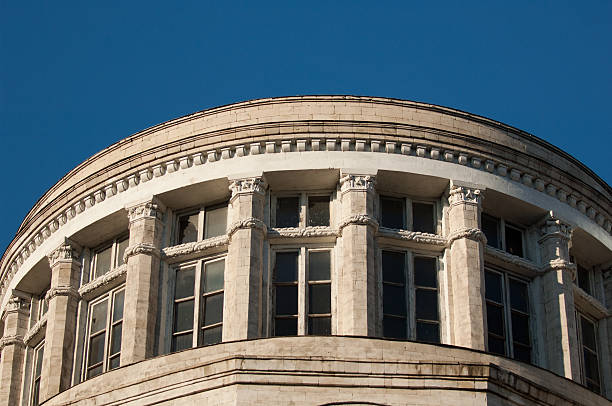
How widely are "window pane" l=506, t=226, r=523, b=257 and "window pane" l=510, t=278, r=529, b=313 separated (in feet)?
2.81

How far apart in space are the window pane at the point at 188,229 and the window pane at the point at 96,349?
312cm

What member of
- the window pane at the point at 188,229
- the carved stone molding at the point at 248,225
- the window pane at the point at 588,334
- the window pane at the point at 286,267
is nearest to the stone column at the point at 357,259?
the window pane at the point at 286,267

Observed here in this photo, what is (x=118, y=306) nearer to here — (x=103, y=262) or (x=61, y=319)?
(x=61, y=319)

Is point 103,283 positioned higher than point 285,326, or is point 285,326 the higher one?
point 103,283

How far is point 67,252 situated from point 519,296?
38.4 feet

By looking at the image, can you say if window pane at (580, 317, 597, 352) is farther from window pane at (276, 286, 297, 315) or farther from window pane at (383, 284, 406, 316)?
window pane at (276, 286, 297, 315)

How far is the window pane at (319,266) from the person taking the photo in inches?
1633

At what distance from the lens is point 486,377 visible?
3534 centimetres

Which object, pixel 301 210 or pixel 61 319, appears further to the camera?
pixel 61 319

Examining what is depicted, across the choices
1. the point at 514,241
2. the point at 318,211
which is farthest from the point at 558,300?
the point at 318,211

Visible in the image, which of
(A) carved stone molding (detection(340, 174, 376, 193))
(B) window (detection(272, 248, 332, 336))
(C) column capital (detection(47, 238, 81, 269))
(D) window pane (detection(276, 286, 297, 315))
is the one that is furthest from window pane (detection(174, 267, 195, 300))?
(A) carved stone molding (detection(340, 174, 376, 193))

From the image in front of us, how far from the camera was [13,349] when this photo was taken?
46500 mm

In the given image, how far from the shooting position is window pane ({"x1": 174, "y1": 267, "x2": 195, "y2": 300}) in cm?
4216

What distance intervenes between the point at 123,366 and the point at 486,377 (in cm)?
836
